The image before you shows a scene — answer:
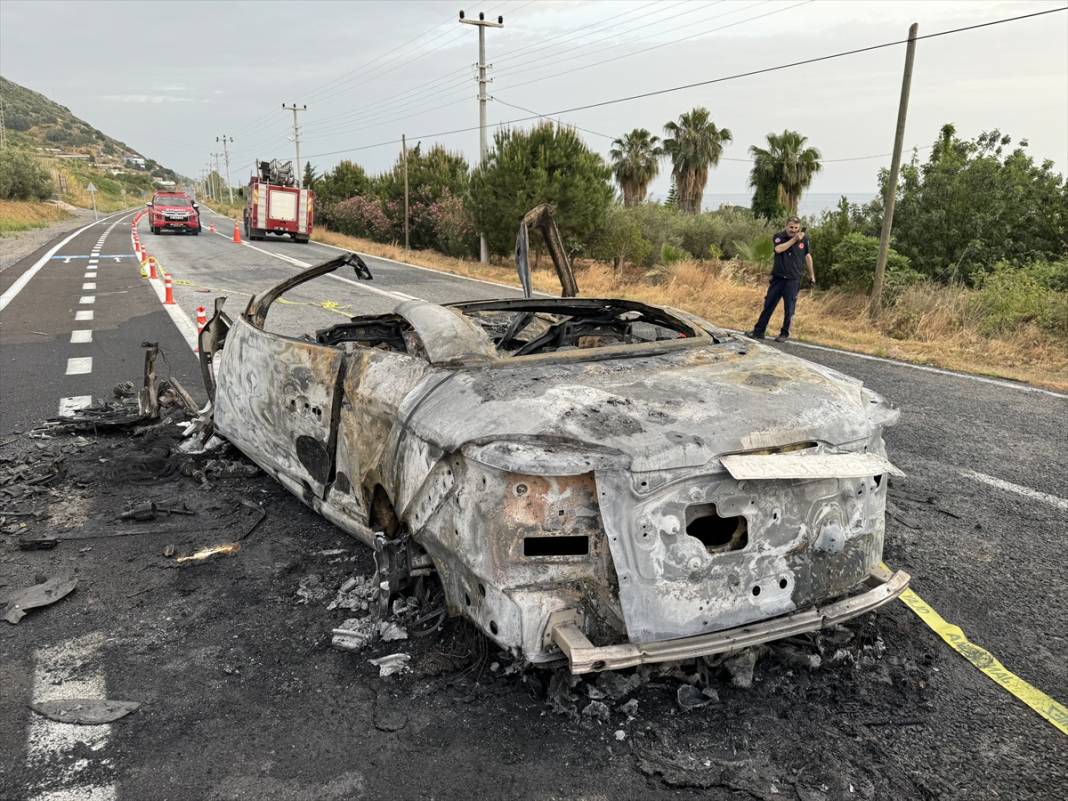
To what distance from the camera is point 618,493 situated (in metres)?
2.32

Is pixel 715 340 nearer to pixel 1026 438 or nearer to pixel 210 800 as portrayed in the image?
pixel 210 800

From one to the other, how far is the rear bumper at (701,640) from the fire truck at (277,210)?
31262 millimetres

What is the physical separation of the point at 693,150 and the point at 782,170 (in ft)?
21.1

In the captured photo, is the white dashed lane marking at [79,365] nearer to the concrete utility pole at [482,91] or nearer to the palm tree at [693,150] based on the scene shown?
the concrete utility pole at [482,91]

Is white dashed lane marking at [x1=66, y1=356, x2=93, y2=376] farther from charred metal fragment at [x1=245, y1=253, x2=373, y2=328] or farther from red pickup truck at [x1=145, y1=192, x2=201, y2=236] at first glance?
red pickup truck at [x1=145, y1=192, x2=201, y2=236]

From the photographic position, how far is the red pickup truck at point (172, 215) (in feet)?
111

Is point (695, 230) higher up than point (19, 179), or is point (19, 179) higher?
point (19, 179)

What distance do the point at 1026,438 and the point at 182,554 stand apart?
19.7ft

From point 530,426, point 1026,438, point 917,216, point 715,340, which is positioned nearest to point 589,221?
point 917,216

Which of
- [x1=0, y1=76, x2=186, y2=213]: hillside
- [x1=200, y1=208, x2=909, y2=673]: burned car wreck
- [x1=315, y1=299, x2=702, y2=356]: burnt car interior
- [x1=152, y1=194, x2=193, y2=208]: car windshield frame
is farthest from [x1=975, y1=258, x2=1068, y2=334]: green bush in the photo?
[x1=0, y1=76, x2=186, y2=213]: hillside

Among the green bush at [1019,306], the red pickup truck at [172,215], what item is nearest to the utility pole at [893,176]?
the green bush at [1019,306]

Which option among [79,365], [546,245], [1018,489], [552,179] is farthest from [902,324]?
[552,179]

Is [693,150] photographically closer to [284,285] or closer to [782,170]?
[782,170]

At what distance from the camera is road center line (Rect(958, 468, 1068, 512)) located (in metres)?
4.45
